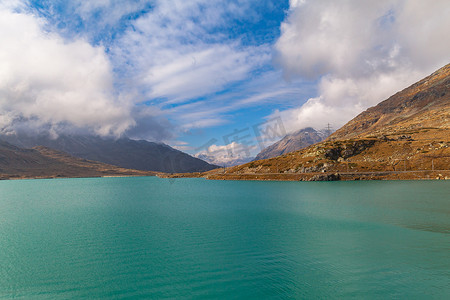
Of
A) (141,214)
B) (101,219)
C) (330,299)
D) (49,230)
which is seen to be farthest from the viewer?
(141,214)

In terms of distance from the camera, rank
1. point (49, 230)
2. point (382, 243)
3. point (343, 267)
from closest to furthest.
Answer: point (343, 267) < point (382, 243) < point (49, 230)

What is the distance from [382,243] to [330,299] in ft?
57.3

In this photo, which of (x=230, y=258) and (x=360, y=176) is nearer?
(x=230, y=258)

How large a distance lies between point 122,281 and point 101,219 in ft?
105

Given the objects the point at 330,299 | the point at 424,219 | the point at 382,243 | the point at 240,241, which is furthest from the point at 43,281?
the point at 424,219

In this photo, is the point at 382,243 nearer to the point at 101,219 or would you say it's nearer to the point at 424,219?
the point at 424,219

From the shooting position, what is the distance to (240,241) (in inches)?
1329

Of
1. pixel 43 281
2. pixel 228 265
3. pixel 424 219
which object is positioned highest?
pixel 43 281

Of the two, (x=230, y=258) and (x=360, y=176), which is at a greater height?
(x=230, y=258)

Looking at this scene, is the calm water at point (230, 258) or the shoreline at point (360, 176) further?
the shoreline at point (360, 176)

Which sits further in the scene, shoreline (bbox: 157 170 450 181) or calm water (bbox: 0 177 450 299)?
shoreline (bbox: 157 170 450 181)

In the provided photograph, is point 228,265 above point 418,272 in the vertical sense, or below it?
above

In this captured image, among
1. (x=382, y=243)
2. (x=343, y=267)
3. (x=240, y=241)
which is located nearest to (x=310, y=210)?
(x=382, y=243)

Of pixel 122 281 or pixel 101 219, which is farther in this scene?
pixel 101 219
